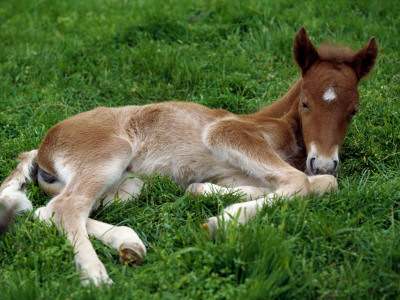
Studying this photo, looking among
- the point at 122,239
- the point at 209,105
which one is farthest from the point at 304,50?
the point at 122,239

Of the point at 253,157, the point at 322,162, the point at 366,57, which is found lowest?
the point at 253,157

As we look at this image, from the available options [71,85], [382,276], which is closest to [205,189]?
[382,276]

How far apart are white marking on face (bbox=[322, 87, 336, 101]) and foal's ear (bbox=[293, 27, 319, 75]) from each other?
0.57 meters

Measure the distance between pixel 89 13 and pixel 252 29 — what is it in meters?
2.96


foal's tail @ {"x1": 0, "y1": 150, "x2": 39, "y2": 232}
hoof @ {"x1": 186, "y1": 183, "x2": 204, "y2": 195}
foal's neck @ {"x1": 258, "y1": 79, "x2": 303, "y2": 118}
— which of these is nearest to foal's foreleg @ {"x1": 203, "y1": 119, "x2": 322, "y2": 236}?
hoof @ {"x1": 186, "y1": 183, "x2": 204, "y2": 195}

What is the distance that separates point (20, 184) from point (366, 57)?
3625 mm

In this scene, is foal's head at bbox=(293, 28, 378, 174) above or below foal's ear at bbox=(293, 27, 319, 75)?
below

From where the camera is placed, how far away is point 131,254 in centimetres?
371

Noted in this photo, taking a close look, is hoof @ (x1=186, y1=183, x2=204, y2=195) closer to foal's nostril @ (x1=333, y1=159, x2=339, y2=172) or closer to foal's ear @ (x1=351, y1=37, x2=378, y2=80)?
foal's nostril @ (x1=333, y1=159, x2=339, y2=172)

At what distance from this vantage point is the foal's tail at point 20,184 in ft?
14.5

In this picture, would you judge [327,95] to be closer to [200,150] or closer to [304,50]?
[304,50]

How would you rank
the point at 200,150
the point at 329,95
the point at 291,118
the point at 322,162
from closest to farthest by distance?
the point at 322,162
the point at 329,95
the point at 200,150
the point at 291,118

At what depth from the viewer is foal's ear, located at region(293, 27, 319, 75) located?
507 cm

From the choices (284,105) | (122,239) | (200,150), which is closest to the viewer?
(122,239)
